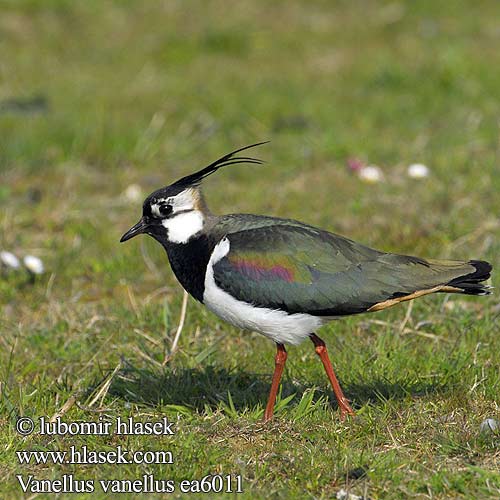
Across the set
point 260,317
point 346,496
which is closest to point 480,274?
point 260,317

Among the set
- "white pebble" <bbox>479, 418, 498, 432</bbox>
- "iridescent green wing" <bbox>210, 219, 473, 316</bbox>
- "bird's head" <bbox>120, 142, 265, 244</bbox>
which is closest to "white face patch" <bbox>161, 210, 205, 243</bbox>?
"bird's head" <bbox>120, 142, 265, 244</bbox>

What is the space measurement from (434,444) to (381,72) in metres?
6.37

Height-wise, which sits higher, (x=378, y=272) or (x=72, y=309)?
(x=378, y=272)

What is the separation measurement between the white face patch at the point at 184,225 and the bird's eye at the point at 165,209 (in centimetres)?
3

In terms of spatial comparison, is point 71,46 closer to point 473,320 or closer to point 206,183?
point 206,183

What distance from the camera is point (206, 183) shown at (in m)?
8.46

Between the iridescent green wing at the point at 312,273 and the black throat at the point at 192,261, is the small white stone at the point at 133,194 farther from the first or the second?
the iridescent green wing at the point at 312,273

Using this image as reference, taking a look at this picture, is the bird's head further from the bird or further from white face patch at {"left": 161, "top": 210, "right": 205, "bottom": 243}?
the bird

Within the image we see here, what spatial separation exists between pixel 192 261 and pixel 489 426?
5.24ft

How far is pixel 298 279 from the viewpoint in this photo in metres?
4.75

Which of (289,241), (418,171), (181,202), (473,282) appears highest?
(181,202)

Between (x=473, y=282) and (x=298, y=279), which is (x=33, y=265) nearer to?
(x=298, y=279)

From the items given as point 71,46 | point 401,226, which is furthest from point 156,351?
point 71,46

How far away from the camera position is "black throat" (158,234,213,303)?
4879 mm
